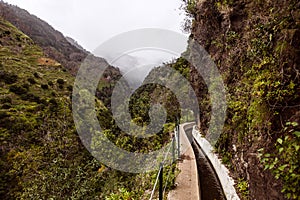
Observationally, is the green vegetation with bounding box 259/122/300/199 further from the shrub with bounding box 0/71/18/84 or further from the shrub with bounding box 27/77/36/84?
the shrub with bounding box 27/77/36/84

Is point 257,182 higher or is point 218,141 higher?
point 218,141

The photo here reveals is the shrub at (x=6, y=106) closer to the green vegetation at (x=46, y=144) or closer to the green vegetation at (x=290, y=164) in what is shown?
the green vegetation at (x=46, y=144)

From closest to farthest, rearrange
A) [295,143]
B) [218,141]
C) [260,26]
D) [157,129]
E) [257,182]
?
1. [295,143]
2. [257,182]
3. [260,26]
4. [218,141]
5. [157,129]

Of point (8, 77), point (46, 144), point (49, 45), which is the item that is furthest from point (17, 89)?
point (49, 45)

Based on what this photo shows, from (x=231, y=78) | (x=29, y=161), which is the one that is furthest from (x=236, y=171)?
(x=29, y=161)

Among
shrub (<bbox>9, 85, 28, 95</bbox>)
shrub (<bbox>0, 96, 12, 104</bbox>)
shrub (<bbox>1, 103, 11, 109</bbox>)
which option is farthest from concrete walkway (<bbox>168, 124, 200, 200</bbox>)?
shrub (<bbox>9, 85, 28, 95</bbox>)

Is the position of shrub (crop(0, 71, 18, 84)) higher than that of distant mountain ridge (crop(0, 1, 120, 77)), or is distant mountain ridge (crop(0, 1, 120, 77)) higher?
distant mountain ridge (crop(0, 1, 120, 77))

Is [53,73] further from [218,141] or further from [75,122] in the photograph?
[218,141]

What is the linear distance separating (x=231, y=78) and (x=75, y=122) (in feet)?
63.8

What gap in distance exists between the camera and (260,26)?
4.30 m

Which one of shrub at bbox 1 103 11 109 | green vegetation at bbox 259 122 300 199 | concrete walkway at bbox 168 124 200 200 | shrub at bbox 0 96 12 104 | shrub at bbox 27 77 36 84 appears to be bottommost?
concrete walkway at bbox 168 124 200 200

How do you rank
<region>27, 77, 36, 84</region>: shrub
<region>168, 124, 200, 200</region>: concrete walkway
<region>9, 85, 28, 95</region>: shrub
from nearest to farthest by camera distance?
<region>168, 124, 200, 200</region>: concrete walkway < <region>9, 85, 28, 95</region>: shrub < <region>27, 77, 36, 84</region>: shrub

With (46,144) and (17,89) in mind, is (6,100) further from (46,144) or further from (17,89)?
(46,144)

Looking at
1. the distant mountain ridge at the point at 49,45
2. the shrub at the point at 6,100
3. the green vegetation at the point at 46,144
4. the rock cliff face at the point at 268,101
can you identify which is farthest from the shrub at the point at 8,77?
the rock cliff face at the point at 268,101
